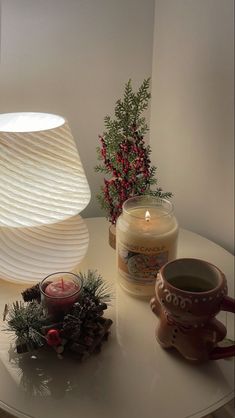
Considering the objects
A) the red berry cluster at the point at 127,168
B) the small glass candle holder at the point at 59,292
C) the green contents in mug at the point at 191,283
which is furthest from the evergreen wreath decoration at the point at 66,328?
the red berry cluster at the point at 127,168

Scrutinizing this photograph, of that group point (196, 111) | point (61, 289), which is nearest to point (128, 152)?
point (196, 111)

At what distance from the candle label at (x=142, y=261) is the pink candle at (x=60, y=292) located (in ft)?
0.31

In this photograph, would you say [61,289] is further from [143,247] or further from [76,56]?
[76,56]

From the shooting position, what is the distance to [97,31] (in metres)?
0.99

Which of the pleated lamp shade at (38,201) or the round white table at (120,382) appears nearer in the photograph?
the round white table at (120,382)

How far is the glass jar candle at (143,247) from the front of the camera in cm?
75

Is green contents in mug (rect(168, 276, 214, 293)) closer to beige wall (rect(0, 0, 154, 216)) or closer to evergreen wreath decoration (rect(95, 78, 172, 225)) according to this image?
evergreen wreath decoration (rect(95, 78, 172, 225))

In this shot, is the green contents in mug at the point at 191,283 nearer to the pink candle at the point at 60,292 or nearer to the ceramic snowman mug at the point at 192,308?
the ceramic snowman mug at the point at 192,308

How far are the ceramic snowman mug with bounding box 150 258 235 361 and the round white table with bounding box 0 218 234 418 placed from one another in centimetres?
3

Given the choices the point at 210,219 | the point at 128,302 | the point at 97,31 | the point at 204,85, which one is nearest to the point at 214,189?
the point at 210,219

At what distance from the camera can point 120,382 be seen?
0.62m

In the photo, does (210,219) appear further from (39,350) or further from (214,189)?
(39,350)

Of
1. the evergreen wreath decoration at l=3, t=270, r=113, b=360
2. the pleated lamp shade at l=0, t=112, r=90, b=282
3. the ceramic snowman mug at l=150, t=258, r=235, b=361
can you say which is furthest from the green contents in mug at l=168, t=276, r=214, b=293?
the pleated lamp shade at l=0, t=112, r=90, b=282

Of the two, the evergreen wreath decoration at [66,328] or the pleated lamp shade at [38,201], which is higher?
the pleated lamp shade at [38,201]
